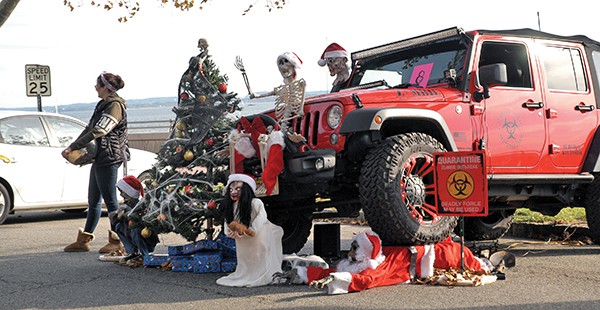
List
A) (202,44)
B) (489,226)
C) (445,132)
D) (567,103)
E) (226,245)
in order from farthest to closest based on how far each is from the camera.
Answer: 1. (489,226)
2. (567,103)
3. (202,44)
4. (226,245)
5. (445,132)

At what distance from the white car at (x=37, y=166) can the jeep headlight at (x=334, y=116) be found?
5.49 m

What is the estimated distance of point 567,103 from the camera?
800 cm

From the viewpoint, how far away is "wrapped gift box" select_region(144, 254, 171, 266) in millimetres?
7189

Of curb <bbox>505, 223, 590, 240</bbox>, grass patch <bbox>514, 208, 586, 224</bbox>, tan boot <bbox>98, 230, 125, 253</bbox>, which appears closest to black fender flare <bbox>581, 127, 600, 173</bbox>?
curb <bbox>505, 223, 590, 240</bbox>

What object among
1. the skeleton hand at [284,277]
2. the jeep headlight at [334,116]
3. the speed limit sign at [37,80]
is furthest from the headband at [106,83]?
the speed limit sign at [37,80]

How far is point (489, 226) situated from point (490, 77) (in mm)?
2356

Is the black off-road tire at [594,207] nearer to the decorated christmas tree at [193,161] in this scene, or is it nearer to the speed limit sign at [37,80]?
the decorated christmas tree at [193,161]

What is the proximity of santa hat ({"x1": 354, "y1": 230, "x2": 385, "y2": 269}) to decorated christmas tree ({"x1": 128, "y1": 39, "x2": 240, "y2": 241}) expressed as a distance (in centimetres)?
147

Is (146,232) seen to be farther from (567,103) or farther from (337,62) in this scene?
(567,103)

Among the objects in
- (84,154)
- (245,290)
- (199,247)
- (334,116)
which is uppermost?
(334,116)

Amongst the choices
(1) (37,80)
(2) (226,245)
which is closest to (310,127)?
(2) (226,245)

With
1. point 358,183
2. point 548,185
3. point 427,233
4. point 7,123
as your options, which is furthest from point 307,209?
point 7,123

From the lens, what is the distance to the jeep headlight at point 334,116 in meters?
6.61

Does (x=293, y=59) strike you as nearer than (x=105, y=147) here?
Yes
